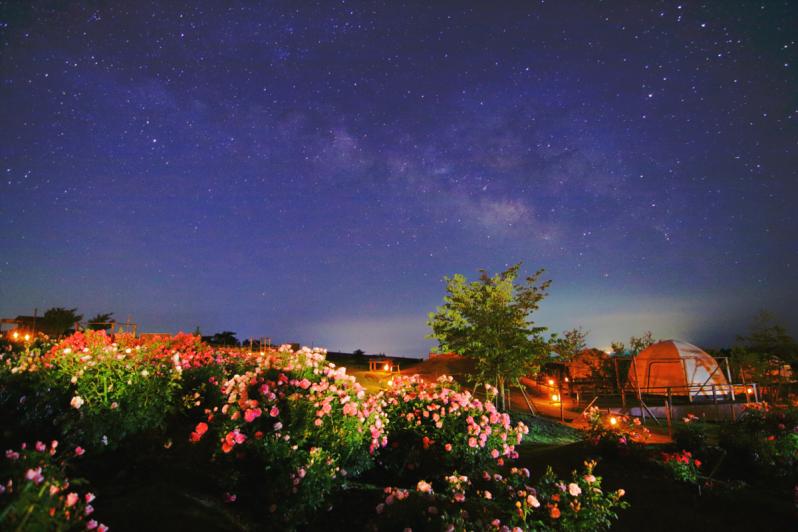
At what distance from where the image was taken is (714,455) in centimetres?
924

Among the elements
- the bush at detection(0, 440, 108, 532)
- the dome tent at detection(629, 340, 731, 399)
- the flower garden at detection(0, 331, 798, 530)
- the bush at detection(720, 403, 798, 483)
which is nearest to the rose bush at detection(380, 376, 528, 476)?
the flower garden at detection(0, 331, 798, 530)

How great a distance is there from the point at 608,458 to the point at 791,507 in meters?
2.82

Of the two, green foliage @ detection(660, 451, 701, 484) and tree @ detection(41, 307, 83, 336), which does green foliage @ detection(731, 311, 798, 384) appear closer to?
green foliage @ detection(660, 451, 701, 484)

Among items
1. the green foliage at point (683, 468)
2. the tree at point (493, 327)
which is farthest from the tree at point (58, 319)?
the green foliage at point (683, 468)

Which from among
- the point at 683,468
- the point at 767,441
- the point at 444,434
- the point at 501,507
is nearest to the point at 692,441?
the point at 767,441

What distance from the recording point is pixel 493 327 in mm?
15477

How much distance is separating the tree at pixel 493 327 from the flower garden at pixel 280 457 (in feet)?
→ 21.0

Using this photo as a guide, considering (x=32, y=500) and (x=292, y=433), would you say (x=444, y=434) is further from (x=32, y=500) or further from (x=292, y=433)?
(x=32, y=500)

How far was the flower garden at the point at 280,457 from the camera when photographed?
414 centimetres

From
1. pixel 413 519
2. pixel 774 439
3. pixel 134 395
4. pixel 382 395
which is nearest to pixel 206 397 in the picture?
pixel 134 395

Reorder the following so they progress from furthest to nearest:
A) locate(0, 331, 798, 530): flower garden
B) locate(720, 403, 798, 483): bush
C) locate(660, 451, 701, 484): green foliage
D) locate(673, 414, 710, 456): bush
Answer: locate(673, 414, 710, 456): bush
locate(720, 403, 798, 483): bush
locate(660, 451, 701, 484): green foliage
locate(0, 331, 798, 530): flower garden

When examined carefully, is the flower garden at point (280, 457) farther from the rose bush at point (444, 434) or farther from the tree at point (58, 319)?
the tree at point (58, 319)

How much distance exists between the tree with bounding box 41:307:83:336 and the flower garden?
32947 millimetres

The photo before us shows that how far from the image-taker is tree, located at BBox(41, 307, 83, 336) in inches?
1315
